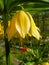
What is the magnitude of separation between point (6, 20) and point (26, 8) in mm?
112

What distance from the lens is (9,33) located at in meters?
0.72

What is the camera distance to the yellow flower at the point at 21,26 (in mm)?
714

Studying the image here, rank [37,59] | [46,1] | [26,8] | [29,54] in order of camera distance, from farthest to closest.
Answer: [29,54] → [37,59] → [26,8] → [46,1]

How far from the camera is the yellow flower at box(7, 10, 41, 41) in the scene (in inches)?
28.1

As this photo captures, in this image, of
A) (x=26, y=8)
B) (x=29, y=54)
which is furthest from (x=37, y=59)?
(x=26, y=8)

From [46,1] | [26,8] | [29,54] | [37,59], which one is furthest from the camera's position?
[29,54]

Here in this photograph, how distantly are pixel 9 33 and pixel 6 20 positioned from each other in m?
0.06

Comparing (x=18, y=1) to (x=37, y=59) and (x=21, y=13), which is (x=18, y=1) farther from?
(x=37, y=59)

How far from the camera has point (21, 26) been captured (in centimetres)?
74

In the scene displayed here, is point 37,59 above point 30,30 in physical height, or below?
below

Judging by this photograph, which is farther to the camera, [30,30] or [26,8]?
[26,8]

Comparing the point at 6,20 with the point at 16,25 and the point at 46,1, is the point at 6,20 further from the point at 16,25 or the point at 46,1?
the point at 46,1

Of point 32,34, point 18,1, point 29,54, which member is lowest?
point 29,54

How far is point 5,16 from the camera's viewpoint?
30.1 inches
